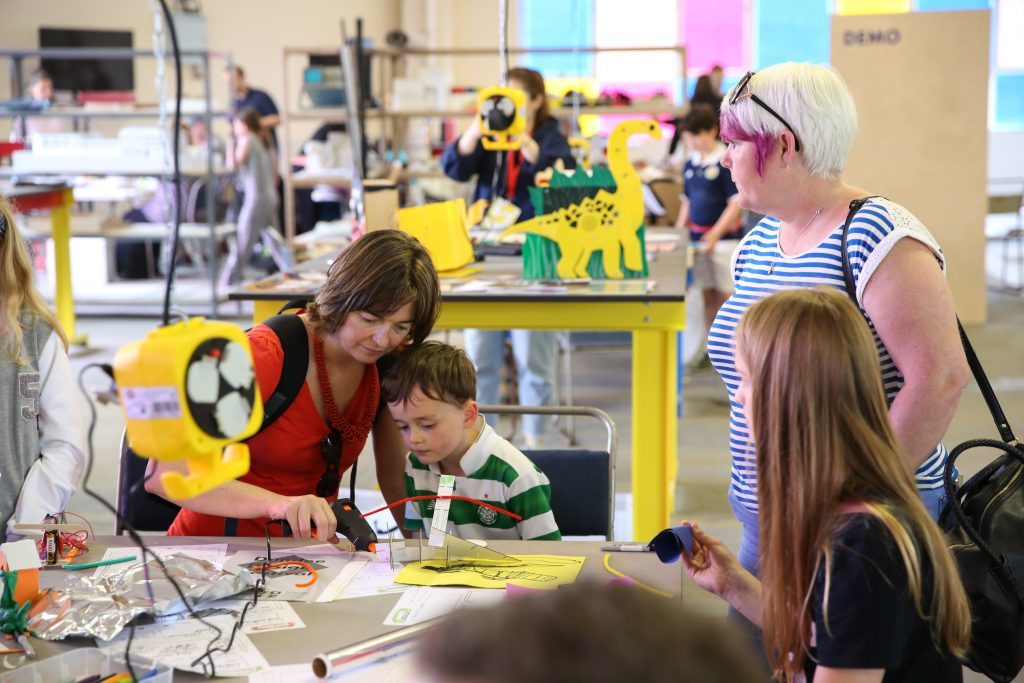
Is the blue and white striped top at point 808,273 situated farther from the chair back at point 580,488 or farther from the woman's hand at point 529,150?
the woman's hand at point 529,150

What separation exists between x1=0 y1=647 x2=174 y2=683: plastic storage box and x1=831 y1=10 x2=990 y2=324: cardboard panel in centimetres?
584

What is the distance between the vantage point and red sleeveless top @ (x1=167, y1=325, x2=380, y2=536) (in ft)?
6.21

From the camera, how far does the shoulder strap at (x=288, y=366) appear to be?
1.83m

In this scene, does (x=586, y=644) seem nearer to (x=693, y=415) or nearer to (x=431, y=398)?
(x=431, y=398)

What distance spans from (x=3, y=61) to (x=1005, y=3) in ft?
32.5

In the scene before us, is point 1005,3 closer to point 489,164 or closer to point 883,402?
point 489,164

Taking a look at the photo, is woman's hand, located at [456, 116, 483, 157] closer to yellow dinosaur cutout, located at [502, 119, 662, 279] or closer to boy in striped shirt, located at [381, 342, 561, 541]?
yellow dinosaur cutout, located at [502, 119, 662, 279]

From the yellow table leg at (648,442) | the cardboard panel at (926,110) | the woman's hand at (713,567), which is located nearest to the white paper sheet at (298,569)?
the woman's hand at (713,567)

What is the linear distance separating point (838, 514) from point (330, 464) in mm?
975

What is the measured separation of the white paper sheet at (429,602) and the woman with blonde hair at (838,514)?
0.38 meters

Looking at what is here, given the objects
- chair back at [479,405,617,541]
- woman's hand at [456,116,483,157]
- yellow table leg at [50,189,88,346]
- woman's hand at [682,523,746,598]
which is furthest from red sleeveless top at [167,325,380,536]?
yellow table leg at [50,189,88,346]

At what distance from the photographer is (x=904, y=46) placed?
6.37 meters

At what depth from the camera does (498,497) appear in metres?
1.98

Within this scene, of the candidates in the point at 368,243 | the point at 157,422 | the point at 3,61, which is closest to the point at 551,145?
the point at 368,243
